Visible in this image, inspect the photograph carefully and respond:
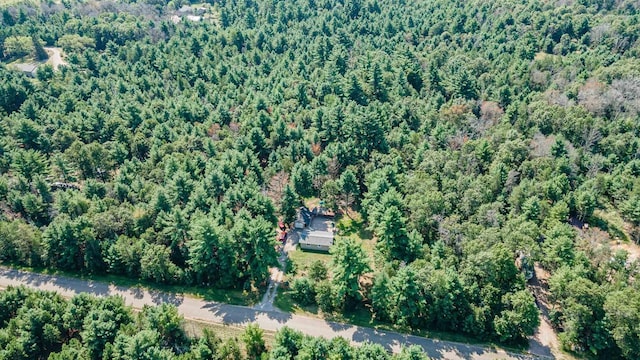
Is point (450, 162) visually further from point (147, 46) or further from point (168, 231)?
point (147, 46)

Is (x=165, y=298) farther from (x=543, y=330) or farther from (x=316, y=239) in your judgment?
(x=543, y=330)

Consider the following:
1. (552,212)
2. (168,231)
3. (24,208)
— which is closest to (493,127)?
(552,212)

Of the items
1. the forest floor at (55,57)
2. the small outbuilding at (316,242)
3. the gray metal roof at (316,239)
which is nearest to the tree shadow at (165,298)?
the small outbuilding at (316,242)

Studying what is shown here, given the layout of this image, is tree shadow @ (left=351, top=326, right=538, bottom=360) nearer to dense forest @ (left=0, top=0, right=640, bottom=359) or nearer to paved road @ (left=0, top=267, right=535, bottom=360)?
paved road @ (left=0, top=267, right=535, bottom=360)

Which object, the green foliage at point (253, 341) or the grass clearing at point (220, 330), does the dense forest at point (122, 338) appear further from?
the grass clearing at point (220, 330)

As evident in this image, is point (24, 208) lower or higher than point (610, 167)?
lower
